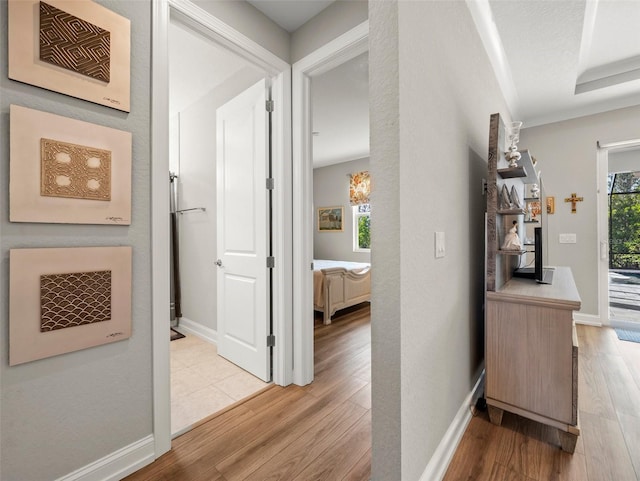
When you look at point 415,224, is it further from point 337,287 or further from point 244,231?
point 337,287

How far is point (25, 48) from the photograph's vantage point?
108cm

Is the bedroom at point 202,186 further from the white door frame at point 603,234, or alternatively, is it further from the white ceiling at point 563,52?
the white door frame at point 603,234

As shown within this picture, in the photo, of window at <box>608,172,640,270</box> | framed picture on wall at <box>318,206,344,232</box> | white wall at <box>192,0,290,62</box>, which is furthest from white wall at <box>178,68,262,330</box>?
window at <box>608,172,640,270</box>

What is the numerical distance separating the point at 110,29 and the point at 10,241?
3.26 ft

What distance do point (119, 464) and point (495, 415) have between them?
2.03 metres

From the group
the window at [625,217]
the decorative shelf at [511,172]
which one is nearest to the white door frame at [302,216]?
the decorative shelf at [511,172]

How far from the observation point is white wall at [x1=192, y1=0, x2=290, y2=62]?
1796 millimetres

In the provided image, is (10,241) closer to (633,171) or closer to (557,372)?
(557,372)

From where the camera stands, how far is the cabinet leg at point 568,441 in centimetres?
147

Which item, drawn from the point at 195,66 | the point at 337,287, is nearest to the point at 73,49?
the point at 195,66

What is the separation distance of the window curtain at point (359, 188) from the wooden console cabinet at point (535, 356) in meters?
4.23

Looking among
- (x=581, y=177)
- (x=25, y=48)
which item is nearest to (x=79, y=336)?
(x=25, y=48)

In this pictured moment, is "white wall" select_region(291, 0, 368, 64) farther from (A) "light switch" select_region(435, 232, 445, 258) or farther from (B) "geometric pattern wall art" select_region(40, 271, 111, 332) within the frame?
(B) "geometric pattern wall art" select_region(40, 271, 111, 332)

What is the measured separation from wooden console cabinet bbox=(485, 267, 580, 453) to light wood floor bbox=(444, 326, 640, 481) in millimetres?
100
